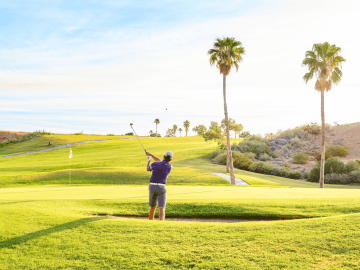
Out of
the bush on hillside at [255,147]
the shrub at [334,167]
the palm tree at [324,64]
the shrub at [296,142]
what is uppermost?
the palm tree at [324,64]

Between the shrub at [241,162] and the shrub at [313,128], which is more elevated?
the shrub at [313,128]

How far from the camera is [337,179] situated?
37.8 m

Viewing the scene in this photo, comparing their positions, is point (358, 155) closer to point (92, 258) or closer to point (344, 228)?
point (344, 228)

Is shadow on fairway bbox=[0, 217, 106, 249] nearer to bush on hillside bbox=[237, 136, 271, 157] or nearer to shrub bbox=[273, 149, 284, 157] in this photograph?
bush on hillside bbox=[237, 136, 271, 157]

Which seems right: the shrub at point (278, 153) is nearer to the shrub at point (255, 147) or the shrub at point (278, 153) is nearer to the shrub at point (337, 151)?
the shrub at point (255, 147)

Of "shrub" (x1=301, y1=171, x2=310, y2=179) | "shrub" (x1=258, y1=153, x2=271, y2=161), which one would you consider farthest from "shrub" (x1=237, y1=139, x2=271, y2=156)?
"shrub" (x1=301, y1=171, x2=310, y2=179)

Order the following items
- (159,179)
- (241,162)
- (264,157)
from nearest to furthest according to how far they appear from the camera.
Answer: (159,179) → (241,162) → (264,157)

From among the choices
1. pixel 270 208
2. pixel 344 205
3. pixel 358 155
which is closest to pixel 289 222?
pixel 270 208

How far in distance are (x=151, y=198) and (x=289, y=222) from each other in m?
4.38

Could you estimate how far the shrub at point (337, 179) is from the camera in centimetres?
3744

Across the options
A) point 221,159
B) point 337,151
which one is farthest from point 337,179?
point 221,159

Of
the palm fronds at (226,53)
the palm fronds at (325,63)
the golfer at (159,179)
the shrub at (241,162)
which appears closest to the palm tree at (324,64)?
the palm fronds at (325,63)

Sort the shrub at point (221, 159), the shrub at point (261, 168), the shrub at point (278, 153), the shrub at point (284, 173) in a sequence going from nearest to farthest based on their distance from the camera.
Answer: the shrub at point (284, 173), the shrub at point (261, 168), the shrub at point (221, 159), the shrub at point (278, 153)

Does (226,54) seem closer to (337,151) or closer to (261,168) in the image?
(261,168)
